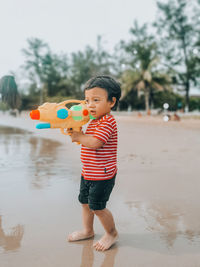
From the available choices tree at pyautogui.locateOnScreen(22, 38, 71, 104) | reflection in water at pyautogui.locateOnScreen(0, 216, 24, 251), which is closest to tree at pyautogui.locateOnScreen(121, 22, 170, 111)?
tree at pyautogui.locateOnScreen(22, 38, 71, 104)

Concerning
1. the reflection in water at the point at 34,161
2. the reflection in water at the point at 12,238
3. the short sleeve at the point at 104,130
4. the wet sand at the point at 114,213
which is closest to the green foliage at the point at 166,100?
the reflection in water at the point at 34,161

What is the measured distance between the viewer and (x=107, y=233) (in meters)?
2.89

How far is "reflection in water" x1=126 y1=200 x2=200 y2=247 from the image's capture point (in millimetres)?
3174

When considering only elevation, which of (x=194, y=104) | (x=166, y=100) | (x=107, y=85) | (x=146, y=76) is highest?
(x=146, y=76)

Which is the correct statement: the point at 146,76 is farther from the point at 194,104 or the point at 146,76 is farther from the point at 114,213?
the point at 114,213

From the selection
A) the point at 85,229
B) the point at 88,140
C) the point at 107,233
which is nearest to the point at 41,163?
the point at 85,229

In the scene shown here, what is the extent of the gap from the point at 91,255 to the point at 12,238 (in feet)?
2.61

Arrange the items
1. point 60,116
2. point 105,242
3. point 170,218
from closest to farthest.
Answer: point 60,116, point 105,242, point 170,218

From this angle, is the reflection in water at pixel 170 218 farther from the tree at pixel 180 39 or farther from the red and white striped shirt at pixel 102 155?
the tree at pixel 180 39

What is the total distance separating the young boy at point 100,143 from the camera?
8.77 feet

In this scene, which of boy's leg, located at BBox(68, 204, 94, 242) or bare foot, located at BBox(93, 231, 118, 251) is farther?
boy's leg, located at BBox(68, 204, 94, 242)

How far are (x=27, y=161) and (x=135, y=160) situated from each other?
239 centimetres

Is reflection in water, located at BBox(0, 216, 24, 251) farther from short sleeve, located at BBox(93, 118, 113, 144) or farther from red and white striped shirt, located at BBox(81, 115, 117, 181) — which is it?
short sleeve, located at BBox(93, 118, 113, 144)

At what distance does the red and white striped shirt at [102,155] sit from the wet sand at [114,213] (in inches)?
25.5
